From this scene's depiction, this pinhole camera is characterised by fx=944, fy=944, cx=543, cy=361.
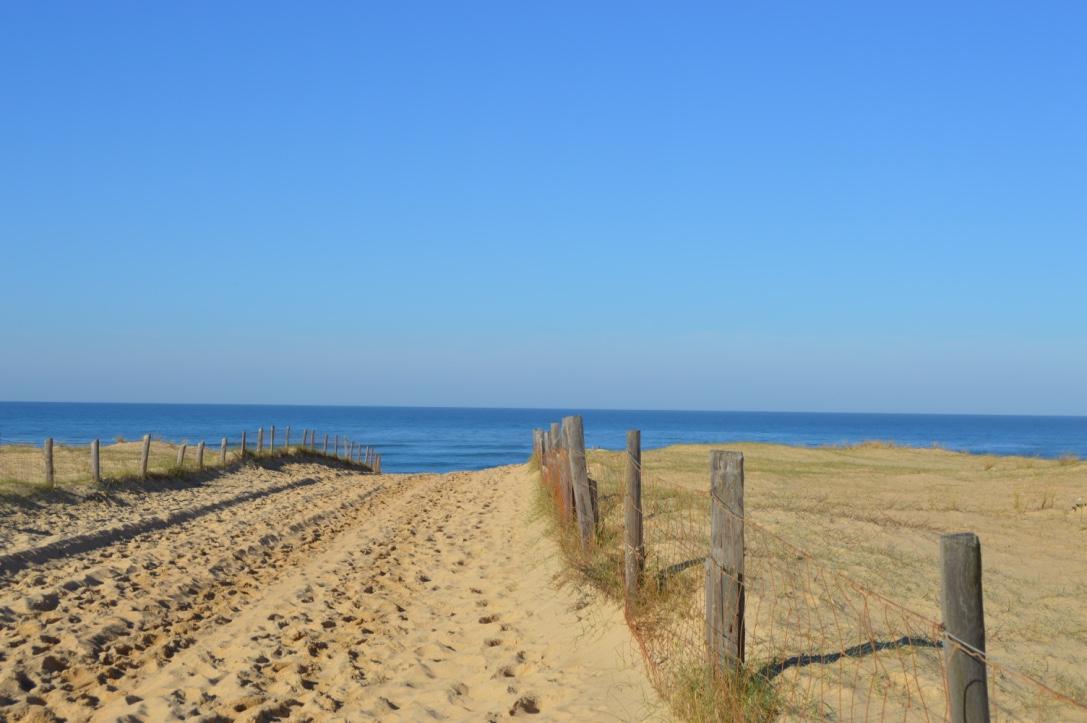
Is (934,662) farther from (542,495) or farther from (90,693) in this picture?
(542,495)

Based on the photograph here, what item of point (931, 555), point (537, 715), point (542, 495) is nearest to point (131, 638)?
point (537, 715)

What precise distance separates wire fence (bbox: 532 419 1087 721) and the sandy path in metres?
0.40

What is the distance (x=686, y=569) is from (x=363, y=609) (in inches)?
137

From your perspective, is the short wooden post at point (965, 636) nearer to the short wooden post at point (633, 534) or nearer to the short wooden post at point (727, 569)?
the short wooden post at point (727, 569)

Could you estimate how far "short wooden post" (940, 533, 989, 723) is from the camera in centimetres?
366

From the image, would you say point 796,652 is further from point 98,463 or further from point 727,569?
point 98,463

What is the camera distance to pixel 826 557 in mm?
10719

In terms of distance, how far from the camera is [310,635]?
8.76m

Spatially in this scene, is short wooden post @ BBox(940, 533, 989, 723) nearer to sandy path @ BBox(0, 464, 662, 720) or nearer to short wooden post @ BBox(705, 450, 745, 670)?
short wooden post @ BBox(705, 450, 745, 670)

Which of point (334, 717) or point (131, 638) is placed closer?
point (334, 717)

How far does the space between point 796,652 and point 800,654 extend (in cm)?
Result: 6

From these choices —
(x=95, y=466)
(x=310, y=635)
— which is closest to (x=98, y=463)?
(x=95, y=466)

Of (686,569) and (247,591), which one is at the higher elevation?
(686,569)

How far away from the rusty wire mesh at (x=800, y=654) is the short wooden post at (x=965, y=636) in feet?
0.13
